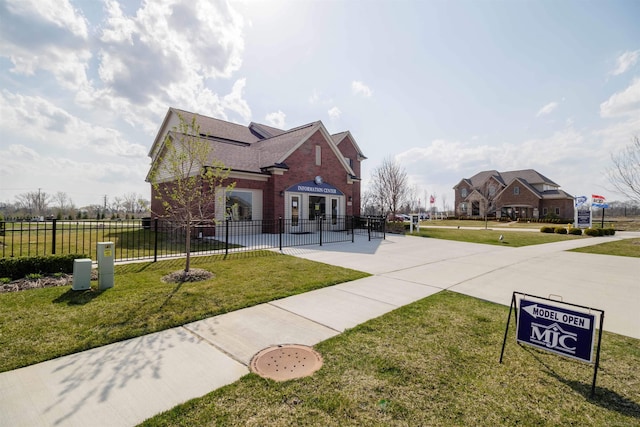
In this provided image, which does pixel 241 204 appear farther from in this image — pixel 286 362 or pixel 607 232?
pixel 607 232

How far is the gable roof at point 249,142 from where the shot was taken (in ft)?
62.5

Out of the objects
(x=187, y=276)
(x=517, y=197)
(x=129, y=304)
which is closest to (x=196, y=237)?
(x=187, y=276)

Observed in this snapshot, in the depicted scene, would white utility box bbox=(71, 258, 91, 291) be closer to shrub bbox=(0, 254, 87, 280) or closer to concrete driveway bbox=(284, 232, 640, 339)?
shrub bbox=(0, 254, 87, 280)

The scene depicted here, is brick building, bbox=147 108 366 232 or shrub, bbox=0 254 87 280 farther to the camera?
brick building, bbox=147 108 366 232

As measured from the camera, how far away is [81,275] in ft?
20.3

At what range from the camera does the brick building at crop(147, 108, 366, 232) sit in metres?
18.6

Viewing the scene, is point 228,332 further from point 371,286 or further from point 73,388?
point 371,286

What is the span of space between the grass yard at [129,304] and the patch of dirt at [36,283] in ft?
1.27

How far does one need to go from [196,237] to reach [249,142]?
486 inches

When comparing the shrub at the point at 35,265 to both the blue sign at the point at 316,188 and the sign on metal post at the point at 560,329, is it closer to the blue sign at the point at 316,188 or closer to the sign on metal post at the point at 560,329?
the sign on metal post at the point at 560,329

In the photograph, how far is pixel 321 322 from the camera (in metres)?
4.86

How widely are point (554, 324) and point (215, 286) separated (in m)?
6.10

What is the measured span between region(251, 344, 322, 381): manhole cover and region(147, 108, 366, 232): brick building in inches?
520

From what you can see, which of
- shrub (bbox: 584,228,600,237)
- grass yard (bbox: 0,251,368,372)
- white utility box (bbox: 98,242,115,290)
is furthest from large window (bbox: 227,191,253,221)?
shrub (bbox: 584,228,600,237)
